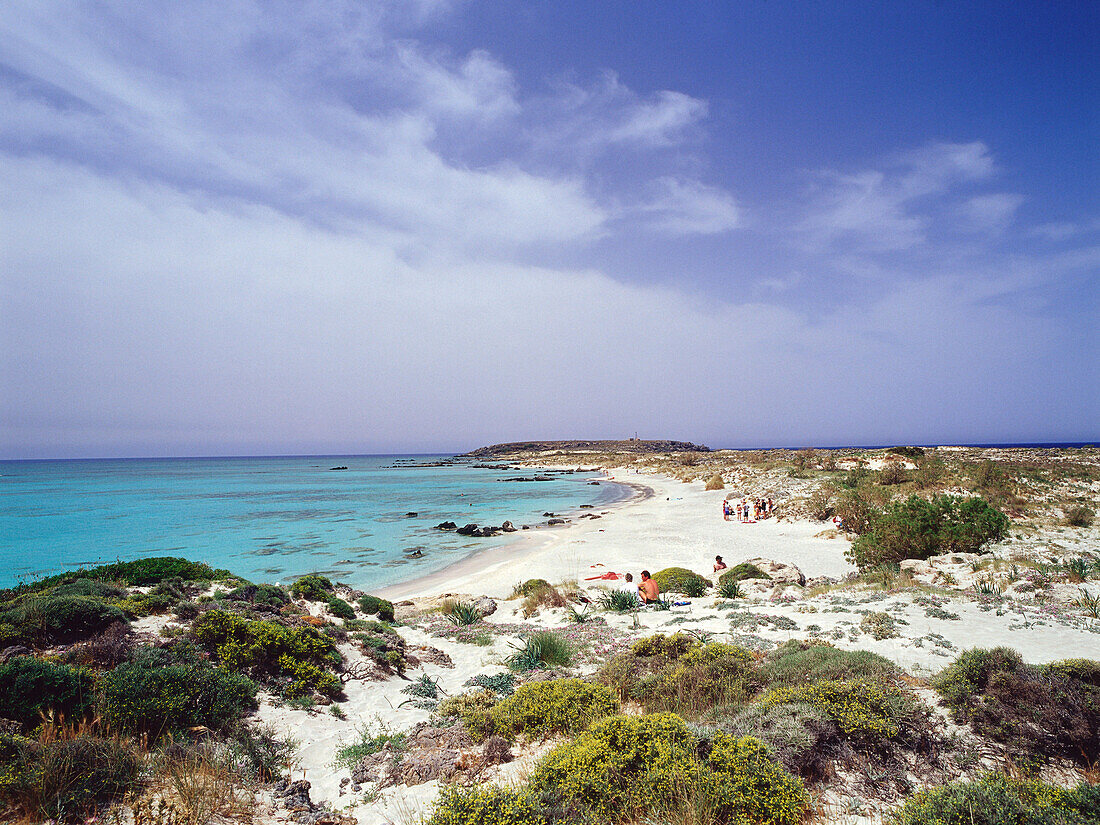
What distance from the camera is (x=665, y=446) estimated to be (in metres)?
162

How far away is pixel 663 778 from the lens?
4.11 metres

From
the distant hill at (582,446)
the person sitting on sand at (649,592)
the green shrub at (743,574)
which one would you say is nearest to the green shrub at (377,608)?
the person sitting on sand at (649,592)

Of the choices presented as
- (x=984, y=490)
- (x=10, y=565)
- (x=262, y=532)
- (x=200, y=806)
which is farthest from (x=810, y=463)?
(x=10, y=565)

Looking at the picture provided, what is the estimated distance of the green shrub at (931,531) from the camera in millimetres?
13758

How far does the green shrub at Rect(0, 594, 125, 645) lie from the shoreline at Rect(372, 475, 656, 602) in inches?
369

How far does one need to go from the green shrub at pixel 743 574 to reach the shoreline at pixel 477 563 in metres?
9.53

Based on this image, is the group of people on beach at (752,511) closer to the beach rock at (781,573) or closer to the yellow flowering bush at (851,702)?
the beach rock at (781,573)

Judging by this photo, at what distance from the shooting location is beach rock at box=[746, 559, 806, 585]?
13.8m

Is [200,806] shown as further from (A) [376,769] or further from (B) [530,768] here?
(B) [530,768]

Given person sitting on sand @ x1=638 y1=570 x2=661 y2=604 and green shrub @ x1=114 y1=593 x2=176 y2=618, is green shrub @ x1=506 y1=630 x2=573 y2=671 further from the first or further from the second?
green shrub @ x1=114 y1=593 x2=176 y2=618

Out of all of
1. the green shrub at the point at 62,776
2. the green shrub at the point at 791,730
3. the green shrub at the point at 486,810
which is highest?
the green shrub at the point at 62,776

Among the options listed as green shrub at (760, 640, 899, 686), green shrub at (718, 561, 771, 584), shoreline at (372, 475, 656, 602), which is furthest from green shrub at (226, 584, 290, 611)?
green shrub at (718, 561, 771, 584)

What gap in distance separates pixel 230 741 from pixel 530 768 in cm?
348

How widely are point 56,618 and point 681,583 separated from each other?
1332cm
